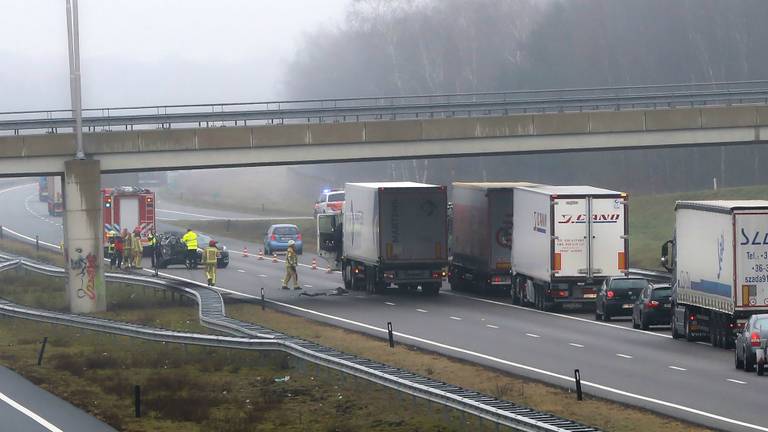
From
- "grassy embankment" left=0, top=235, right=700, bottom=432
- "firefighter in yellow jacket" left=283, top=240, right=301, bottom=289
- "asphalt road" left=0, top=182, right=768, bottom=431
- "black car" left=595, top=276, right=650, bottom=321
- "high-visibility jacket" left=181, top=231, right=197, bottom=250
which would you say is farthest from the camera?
"high-visibility jacket" left=181, top=231, right=197, bottom=250

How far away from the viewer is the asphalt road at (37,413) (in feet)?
72.5

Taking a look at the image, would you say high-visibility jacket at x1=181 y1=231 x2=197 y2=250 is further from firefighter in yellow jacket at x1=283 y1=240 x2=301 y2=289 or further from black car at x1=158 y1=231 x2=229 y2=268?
firefighter in yellow jacket at x1=283 y1=240 x2=301 y2=289

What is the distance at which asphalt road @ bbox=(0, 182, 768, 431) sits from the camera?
24.2 metres

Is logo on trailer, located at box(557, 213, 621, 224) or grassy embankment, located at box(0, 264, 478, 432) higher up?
logo on trailer, located at box(557, 213, 621, 224)

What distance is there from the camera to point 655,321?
3756cm

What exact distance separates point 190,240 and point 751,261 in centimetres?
3319

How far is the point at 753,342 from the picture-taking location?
27.5m

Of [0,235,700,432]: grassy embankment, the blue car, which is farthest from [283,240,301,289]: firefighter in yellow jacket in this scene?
the blue car

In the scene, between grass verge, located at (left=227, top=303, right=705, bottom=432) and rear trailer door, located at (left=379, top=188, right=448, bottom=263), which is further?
rear trailer door, located at (left=379, top=188, right=448, bottom=263)

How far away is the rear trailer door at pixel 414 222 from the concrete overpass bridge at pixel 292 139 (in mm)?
1894

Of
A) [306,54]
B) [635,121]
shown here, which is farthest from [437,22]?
[635,121]

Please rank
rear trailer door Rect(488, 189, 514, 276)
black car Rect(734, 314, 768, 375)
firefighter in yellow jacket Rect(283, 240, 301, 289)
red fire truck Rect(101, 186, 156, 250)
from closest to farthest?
black car Rect(734, 314, 768, 375), rear trailer door Rect(488, 189, 514, 276), firefighter in yellow jacket Rect(283, 240, 301, 289), red fire truck Rect(101, 186, 156, 250)

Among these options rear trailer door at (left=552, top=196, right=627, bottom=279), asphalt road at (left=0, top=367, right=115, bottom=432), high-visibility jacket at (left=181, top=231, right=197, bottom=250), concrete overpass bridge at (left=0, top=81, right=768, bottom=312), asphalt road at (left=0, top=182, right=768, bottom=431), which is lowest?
asphalt road at (left=0, top=182, right=768, bottom=431)

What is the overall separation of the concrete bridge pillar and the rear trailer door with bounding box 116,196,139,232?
2378 cm
